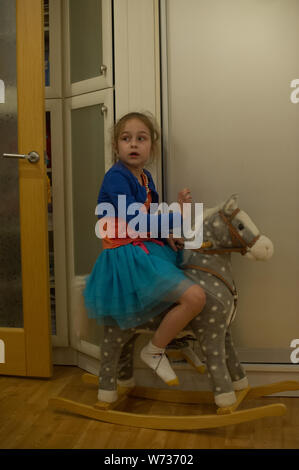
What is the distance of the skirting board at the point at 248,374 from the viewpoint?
2.11 m

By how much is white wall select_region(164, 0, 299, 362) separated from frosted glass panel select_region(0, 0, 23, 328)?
0.71m

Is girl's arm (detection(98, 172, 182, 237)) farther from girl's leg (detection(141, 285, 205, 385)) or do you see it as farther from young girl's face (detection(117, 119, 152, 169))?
girl's leg (detection(141, 285, 205, 385))

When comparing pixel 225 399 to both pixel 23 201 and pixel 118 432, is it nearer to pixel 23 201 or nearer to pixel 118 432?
pixel 118 432

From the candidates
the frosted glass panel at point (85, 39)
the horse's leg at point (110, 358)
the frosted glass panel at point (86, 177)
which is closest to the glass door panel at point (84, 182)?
the frosted glass panel at point (86, 177)

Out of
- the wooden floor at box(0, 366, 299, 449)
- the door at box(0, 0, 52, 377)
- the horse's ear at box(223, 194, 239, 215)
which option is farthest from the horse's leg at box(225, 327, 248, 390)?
the door at box(0, 0, 52, 377)

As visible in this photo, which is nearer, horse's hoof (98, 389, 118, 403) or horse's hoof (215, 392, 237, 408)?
horse's hoof (215, 392, 237, 408)

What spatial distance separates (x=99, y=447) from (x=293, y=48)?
1.61 metres

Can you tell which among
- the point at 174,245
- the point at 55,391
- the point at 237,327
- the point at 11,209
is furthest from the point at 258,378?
the point at 11,209

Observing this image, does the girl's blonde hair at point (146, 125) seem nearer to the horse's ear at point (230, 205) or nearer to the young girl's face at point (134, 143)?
the young girl's face at point (134, 143)

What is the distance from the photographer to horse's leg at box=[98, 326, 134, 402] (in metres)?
1.88

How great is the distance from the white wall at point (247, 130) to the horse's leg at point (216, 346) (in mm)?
385

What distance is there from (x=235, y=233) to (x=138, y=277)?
0.36 metres

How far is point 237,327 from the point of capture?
84.7 inches

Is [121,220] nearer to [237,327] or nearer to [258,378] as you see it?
[237,327]
